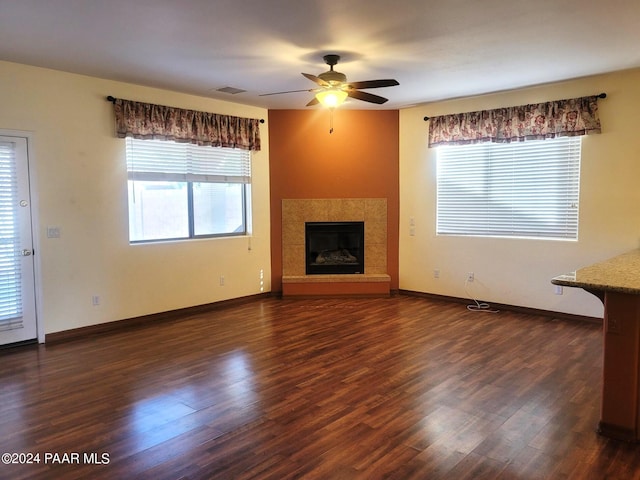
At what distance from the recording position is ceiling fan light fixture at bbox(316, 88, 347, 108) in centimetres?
418

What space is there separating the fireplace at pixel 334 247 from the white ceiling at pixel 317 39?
7.22 feet

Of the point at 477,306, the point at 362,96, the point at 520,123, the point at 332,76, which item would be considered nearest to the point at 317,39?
the point at 332,76

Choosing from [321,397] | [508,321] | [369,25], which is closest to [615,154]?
[508,321]

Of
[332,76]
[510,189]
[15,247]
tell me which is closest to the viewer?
[332,76]

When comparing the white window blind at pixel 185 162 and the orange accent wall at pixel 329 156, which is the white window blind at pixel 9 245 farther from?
the orange accent wall at pixel 329 156

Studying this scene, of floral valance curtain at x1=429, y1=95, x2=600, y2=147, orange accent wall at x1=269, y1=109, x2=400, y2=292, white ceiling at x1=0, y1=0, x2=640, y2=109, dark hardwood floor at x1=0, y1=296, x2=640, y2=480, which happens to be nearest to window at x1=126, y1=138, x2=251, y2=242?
orange accent wall at x1=269, y1=109, x2=400, y2=292

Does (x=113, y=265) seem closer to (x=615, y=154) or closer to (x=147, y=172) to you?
(x=147, y=172)

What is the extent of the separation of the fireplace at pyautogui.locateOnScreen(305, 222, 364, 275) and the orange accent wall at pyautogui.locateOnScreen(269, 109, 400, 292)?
0.43 m

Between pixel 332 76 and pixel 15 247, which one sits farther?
pixel 15 247

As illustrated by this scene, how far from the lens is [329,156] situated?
255 inches

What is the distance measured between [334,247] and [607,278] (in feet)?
14.1

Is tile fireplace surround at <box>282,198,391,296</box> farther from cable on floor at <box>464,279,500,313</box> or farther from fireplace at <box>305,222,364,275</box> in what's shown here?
cable on floor at <box>464,279,500,313</box>

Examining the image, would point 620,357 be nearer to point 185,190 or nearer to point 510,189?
point 510,189

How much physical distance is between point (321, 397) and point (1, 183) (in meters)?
3.57
